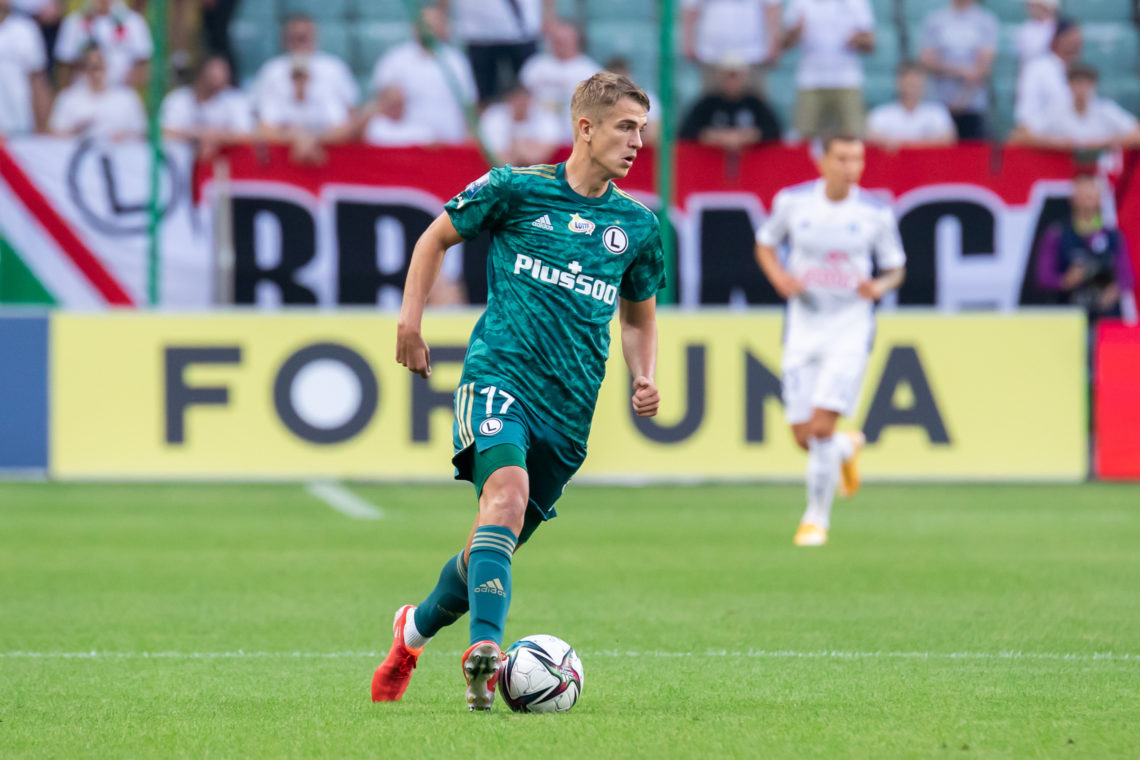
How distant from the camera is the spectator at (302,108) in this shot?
1521 centimetres

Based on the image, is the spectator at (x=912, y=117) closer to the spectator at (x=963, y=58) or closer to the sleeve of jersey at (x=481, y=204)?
the spectator at (x=963, y=58)

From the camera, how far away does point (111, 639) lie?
21.9 ft

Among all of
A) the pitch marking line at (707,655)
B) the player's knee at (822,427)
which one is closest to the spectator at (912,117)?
the player's knee at (822,427)

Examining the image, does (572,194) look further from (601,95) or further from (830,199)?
(830,199)

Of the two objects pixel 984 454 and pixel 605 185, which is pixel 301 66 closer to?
pixel 984 454

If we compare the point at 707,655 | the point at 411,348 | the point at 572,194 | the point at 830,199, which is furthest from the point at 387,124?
the point at 411,348

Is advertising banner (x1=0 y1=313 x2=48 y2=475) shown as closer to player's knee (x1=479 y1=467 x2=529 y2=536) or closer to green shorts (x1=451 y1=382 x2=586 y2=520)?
green shorts (x1=451 y1=382 x2=586 y2=520)

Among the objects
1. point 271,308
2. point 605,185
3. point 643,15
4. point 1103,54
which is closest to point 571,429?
point 605,185

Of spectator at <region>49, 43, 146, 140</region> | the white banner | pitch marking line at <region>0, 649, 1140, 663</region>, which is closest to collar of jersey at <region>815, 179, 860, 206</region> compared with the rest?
pitch marking line at <region>0, 649, 1140, 663</region>

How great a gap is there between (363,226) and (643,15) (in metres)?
3.55

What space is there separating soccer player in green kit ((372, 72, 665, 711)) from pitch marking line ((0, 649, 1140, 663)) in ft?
3.44

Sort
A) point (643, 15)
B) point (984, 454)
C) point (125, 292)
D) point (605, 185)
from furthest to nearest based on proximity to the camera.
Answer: point (643, 15)
point (125, 292)
point (984, 454)
point (605, 185)

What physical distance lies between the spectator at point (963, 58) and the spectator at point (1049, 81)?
0.31m

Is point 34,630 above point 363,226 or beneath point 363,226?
beneath
